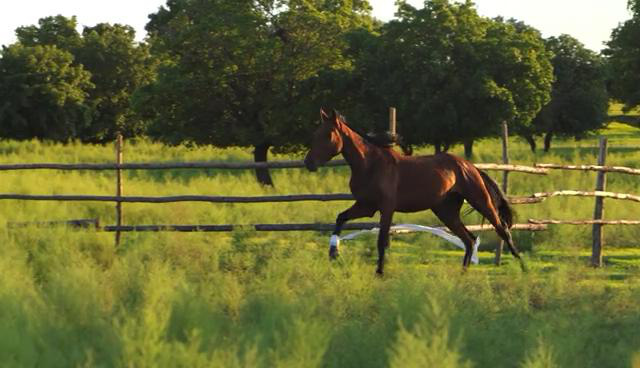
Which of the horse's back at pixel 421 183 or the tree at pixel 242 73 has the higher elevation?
the tree at pixel 242 73

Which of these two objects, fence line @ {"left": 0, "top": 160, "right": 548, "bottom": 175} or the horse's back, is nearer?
the horse's back

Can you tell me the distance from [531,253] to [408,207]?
376 centimetres

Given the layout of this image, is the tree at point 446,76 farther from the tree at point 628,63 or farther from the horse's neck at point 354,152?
the horse's neck at point 354,152

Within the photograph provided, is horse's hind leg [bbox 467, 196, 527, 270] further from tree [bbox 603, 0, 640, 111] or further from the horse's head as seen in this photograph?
tree [bbox 603, 0, 640, 111]

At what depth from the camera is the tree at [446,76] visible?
22.6m

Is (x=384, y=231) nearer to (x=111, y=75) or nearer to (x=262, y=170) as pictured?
(x=262, y=170)

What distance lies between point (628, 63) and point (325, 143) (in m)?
28.0

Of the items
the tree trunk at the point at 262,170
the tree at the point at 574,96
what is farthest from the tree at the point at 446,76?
the tree at the point at 574,96

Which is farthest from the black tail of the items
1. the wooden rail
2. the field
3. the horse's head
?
the horse's head

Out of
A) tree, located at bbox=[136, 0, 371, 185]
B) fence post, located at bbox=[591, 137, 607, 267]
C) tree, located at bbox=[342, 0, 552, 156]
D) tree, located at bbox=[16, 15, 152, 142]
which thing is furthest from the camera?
tree, located at bbox=[16, 15, 152, 142]

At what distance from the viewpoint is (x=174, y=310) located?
540 cm

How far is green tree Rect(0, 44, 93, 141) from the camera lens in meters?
37.3

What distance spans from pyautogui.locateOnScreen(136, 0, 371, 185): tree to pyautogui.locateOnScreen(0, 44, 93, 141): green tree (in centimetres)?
1759

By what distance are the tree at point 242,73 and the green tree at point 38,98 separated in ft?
57.7
